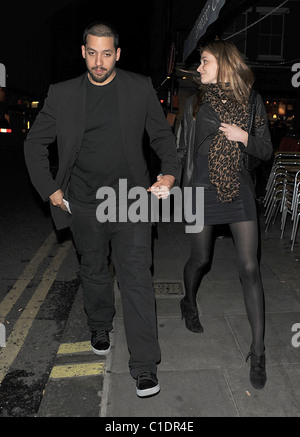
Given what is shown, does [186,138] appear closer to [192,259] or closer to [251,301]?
[192,259]

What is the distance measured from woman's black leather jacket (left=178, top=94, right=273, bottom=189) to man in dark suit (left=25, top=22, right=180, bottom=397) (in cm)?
20

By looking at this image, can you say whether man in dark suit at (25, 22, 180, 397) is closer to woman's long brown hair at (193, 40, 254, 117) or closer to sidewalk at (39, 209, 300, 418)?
sidewalk at (39, 209, 300, 418)

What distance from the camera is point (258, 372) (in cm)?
287

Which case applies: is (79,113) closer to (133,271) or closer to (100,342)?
(133,271)

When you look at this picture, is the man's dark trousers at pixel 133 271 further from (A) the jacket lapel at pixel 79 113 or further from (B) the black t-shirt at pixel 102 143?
(A) the jacket lapel at pixel 79 113

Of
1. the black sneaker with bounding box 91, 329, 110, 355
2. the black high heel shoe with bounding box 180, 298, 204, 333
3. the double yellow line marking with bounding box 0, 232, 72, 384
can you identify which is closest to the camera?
the black sneaker with bounding box 91, 329, 110, 355

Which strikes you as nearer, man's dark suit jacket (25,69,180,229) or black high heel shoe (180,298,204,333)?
man's dark suit jacket (25,69,180,229)

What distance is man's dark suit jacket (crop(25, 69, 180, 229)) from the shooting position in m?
2.81

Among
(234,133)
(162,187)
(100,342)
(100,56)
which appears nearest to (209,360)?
(100,342)

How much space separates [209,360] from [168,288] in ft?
4.94

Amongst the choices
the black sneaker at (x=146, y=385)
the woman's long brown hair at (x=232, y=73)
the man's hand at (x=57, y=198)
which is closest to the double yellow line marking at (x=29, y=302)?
the black sneaker at (x=146, y=385)

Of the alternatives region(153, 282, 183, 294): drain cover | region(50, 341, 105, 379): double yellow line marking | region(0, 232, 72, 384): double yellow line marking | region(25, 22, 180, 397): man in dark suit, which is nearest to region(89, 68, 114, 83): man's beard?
region(25, 22, 180, 397): man in dark suit

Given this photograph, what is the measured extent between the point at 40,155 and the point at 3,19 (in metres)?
26.7

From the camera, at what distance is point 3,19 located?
2612 cm
